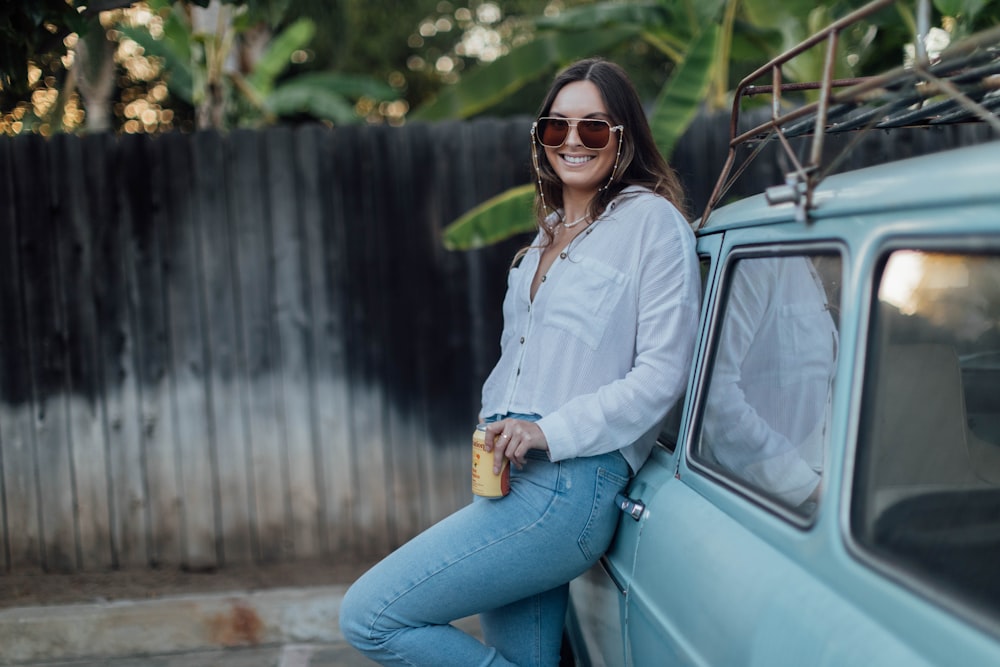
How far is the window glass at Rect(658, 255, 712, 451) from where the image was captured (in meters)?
2.33

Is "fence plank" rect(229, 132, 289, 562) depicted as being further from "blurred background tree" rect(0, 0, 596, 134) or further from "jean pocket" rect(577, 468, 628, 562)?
"jean pocket" rect(577, 468, 628, 562)

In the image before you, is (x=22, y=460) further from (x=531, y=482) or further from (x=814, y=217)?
(x=814, y=217)

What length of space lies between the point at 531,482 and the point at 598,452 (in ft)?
0.59

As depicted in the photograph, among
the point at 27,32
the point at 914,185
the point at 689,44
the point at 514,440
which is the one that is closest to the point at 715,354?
the point at 514,440

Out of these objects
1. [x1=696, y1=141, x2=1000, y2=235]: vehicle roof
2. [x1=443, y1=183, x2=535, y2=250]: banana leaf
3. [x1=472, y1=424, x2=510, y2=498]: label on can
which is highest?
[x1=443, y1=183, x2=535, y2=250]: banana leaf

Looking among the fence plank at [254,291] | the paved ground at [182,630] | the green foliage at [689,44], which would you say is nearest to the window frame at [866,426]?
the paved ground at [182,630]

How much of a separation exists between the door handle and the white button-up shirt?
3.7 inches

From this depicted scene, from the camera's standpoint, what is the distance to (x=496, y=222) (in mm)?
4977

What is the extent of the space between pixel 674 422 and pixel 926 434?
82 cm

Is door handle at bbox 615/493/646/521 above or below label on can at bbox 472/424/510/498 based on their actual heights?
below

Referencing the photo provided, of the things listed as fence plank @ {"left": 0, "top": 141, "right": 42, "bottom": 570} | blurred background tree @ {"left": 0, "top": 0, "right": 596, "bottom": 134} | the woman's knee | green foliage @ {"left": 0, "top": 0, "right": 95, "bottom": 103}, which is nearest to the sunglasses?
the woman's knee

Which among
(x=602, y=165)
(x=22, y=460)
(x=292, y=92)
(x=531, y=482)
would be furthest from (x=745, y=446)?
(x=292, y=92)

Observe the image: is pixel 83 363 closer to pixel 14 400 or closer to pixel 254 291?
pixel 14 400

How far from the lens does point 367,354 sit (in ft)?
16.7
